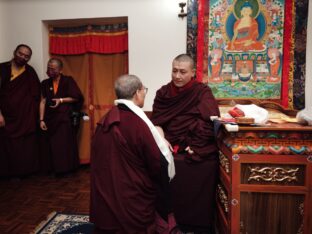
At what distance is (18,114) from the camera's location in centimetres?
340

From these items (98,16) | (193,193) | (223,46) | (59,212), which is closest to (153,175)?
(193,193)

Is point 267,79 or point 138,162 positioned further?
point 267,79

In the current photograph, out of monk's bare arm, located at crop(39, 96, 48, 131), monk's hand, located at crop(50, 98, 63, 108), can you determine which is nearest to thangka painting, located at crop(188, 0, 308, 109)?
monk's hand, located at crop(50, 98, 63, 108)

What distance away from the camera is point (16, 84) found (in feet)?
11.2

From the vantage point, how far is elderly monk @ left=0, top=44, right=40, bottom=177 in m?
3.38

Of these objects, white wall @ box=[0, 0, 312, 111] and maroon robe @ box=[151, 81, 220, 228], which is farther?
white wall @ box=[0, 0, 312, 111]

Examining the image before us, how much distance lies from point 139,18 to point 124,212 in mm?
2549

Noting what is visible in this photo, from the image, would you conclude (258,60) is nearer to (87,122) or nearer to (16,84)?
(87,122)

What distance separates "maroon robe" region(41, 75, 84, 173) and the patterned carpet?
1088 mm

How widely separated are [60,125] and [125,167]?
2.28 meters

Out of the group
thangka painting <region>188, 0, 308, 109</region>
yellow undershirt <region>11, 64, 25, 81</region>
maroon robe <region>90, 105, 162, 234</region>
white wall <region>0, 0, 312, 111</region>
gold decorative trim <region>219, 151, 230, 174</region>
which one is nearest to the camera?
maroon robe <region>90, 105, 162, 234</region>

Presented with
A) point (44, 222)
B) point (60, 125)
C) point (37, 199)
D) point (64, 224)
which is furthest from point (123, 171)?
point (60, 125)

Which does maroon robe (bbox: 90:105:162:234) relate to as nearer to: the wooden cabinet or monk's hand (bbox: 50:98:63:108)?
the wooden cabinet

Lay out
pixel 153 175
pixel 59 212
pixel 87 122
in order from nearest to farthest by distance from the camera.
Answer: pixel 153 175 → pixel 59 212 → pixel 87 122
